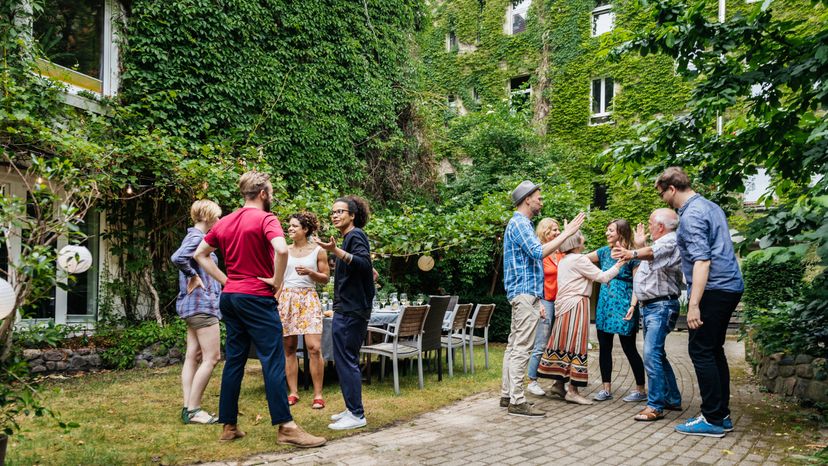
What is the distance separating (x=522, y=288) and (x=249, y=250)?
8.02ft

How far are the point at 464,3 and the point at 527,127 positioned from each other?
8.22 metres

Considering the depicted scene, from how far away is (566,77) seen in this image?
2020 cm

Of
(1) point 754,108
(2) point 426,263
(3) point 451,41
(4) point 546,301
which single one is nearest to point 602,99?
(3) point 451,41

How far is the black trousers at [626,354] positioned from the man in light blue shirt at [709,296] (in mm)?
1197

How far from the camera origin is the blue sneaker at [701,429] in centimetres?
432

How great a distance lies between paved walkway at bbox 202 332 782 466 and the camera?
3771mm

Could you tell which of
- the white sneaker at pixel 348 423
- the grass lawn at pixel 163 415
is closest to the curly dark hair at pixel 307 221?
the grass lawn at pixel 163 415

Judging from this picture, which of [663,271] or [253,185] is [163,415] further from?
[663,271]

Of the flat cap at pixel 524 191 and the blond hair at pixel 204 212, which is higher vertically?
the flat cap at pixel 524 191

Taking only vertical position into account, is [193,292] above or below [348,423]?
above

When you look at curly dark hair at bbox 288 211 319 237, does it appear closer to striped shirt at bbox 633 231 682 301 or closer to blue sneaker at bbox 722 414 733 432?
striped shirt at bbox 633 231 682 301

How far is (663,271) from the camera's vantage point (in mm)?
5008

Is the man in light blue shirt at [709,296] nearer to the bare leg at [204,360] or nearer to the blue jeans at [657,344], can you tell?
the blue jeans at [657,344]

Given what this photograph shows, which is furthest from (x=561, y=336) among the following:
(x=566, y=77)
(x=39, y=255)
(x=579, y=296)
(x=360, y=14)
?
(x=566, y=77)
